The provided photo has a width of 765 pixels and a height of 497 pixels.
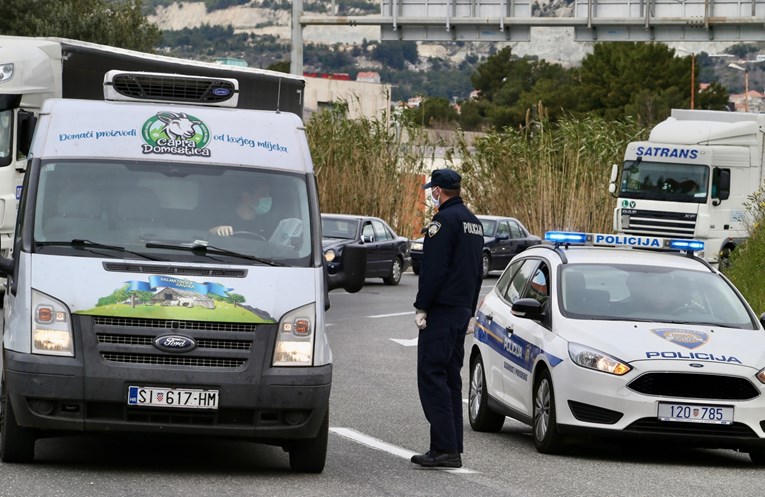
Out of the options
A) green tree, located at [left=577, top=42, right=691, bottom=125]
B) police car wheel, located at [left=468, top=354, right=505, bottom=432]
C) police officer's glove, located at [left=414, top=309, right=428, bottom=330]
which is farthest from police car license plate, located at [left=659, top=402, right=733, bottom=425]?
green tree, located at [left=577, top=42, right=691, bottom=125]

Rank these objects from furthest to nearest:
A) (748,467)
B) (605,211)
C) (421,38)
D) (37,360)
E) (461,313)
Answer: (421,38), (605,211), (748,467), (461,313), (37,360)

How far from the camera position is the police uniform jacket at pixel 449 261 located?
10.0m

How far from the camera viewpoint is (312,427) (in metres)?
9.44

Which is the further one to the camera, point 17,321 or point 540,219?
point 540,219

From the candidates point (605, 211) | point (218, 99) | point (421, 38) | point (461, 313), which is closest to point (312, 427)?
point (461, 313)

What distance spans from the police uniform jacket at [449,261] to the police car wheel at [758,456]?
250 centimetres

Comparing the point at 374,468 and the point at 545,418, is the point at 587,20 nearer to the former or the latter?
the point at 545,418

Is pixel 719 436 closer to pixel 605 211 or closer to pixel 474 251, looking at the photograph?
pixel 474 251

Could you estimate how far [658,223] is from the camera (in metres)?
35.4

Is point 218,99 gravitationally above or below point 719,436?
above

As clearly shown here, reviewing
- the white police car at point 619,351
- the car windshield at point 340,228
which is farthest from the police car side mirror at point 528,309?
the car windshield at point 340,228

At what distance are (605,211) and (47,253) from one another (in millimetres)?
35543

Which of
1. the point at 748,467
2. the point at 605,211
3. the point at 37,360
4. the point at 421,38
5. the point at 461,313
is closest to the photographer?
the point at 37,360

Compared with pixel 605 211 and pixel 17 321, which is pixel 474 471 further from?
pixel 605 211
